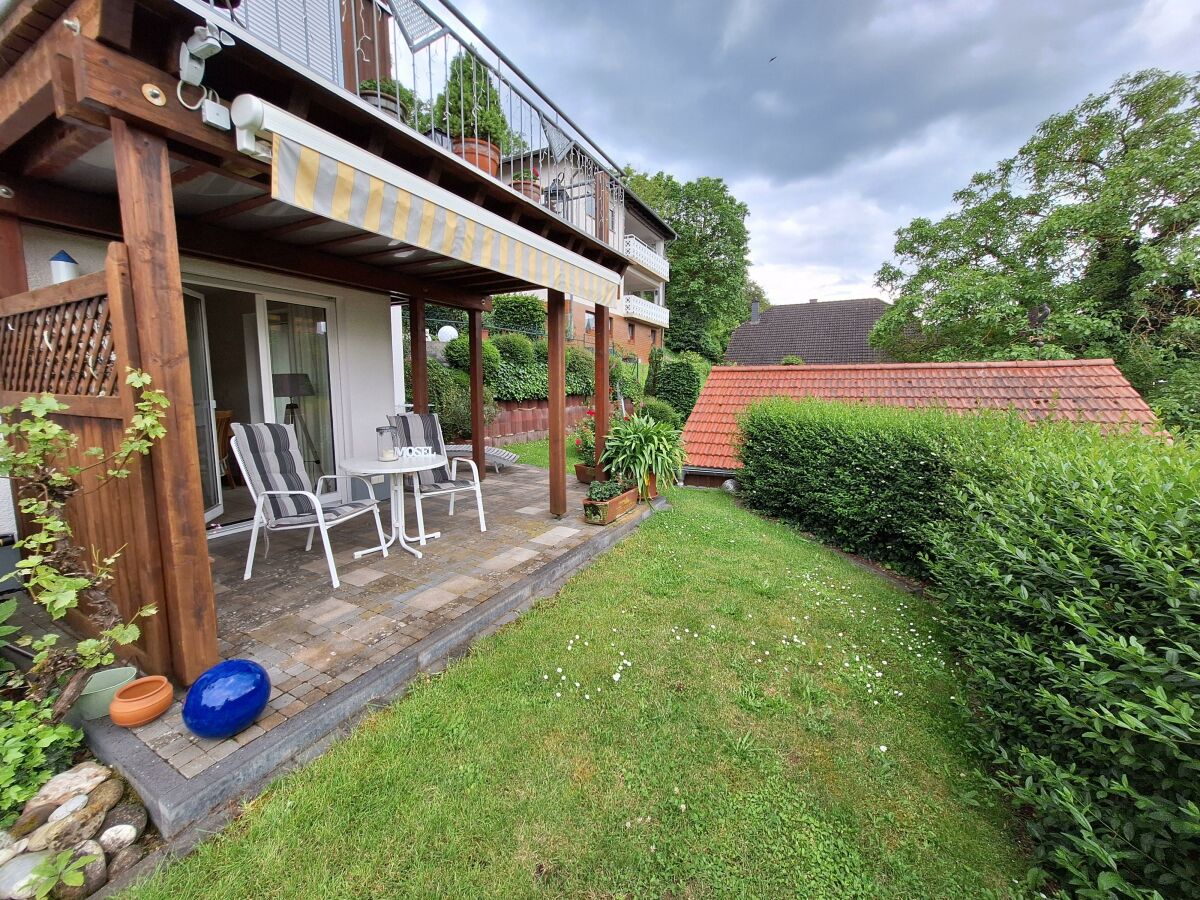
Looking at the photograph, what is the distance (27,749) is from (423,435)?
4.34 metres

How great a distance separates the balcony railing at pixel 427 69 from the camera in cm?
313

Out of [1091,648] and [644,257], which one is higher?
[644,257]

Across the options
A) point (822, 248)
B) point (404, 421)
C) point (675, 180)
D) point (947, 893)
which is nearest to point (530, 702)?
point (947, 893)

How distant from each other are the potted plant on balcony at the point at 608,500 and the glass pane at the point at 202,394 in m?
4.44

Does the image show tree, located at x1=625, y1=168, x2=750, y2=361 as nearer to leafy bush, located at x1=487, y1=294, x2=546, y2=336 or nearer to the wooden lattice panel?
leafy bush, located at x1=487, y1=294, x2=546, y2=336

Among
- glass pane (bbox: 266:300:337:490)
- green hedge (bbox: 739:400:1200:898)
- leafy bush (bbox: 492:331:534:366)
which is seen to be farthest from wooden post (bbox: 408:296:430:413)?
green hedge (bbox: 739:400:1200:898)

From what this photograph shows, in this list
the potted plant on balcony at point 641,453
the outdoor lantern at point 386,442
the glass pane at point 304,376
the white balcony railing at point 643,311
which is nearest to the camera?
the outdoor lantern at point 386,442

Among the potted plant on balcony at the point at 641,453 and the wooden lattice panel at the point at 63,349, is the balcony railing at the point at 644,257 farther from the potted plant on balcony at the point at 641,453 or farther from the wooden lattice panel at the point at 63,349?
the wooden lattice panel at the point at 63,349

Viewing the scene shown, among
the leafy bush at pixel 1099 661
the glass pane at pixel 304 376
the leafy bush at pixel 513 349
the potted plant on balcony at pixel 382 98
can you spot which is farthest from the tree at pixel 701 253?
the leafy bush at pixel 1099 661

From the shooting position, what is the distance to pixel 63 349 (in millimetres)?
2744

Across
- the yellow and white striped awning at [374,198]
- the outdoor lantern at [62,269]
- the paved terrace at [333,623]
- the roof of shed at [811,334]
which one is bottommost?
the paved terrace at [333,623]

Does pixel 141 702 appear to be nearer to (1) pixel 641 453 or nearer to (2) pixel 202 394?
(2) pixel 202 394

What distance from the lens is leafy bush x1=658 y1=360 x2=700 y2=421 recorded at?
19219 mm

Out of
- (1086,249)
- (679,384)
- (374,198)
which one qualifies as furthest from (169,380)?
(1086,249)
